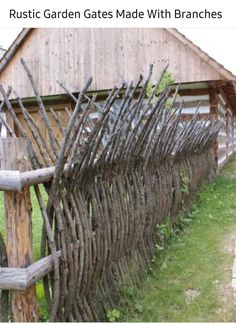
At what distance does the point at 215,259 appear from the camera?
14.9ft

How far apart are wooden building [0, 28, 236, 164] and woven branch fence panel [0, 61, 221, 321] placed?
5.61 meters

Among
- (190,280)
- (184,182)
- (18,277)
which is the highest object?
(18,277)

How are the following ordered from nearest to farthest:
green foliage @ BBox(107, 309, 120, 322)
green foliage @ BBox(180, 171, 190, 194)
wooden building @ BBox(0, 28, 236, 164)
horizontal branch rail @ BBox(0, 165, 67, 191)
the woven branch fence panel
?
horizontal branch rail @ BBox(0, 165, 67, 191)
the woven branch fence panel
green foliage @ BBox(107, 309, 120, 322)
green foliage @ BBox(180, 171, 190, 194)
wooden building @ BBox(0, 28, 236, 164)

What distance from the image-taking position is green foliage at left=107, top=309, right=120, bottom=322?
3.09 meters

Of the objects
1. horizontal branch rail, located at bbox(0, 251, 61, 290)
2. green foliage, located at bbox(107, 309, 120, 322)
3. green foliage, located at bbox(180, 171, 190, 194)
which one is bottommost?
green foliage, located at bbox(107, 309, 120, 322)

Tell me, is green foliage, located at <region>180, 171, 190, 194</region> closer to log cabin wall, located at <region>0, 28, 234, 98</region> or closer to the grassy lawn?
the grassy lawn

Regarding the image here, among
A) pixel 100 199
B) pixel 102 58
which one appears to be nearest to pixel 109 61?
pixel 102 58

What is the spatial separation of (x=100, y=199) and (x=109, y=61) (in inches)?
334

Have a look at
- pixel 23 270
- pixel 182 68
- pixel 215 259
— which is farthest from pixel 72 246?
pixel 182 68

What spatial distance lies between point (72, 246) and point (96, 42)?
948cm

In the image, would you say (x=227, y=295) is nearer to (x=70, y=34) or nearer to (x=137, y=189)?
(x=137, y=189)

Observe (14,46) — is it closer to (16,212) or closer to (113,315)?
(113,315)

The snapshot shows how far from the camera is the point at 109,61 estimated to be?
11.2 metres

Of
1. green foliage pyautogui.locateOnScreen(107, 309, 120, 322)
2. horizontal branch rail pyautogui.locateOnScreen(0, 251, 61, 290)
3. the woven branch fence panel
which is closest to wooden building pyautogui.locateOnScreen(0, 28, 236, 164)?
the woven branch fence panel
